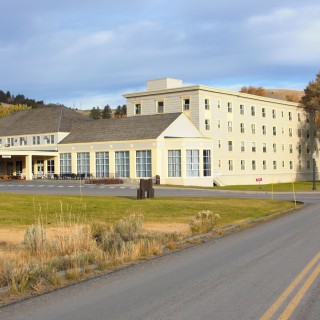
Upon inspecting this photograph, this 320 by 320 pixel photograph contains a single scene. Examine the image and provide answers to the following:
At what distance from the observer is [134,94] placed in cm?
7038

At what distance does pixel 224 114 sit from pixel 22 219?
51933mm

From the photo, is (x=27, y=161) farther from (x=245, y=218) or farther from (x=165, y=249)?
(x=165, y=249)

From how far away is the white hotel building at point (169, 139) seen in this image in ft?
187

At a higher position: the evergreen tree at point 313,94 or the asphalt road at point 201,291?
the evergreen tree at point 313,94

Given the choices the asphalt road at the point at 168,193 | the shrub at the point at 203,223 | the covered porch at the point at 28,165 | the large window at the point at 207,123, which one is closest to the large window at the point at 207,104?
the large window at the point at 207,123

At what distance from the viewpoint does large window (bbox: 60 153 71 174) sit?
6606cm

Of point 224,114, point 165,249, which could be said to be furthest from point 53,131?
point 165,249

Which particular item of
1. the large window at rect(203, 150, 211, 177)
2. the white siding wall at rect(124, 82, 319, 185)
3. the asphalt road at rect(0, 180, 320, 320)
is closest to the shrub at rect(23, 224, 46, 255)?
the asphalt road at rect(0, 180, 320, 320)

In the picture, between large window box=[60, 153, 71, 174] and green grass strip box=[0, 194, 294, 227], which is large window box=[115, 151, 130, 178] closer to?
large window box=[60, 153, 71, 174]

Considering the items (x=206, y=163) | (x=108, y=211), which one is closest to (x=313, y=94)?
(x=206, y=163)

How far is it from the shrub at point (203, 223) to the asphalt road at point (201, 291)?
3623 mm

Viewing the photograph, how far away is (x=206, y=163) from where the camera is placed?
188ft

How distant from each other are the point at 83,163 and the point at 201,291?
57.0 m

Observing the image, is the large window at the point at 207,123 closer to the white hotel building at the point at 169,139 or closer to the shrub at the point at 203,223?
the white hotel building at the point at 169,139
